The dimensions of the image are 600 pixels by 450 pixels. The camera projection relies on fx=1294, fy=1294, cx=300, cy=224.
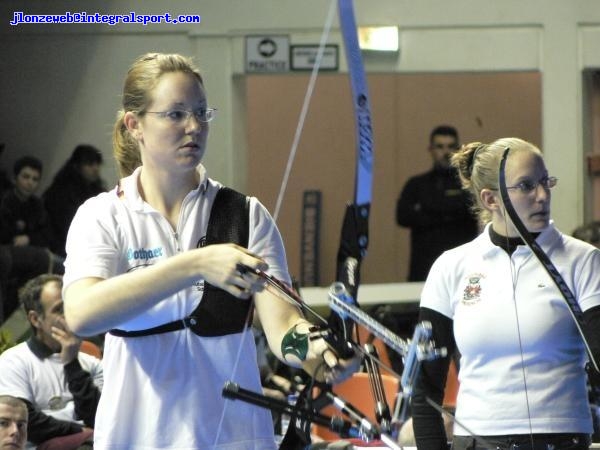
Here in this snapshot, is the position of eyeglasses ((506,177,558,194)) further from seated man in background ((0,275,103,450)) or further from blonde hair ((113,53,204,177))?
seated man in background ((0,275,103,450))

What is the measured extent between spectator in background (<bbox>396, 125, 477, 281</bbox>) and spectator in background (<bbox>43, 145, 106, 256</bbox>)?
5.28ft

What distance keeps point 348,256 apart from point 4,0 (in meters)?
5.69

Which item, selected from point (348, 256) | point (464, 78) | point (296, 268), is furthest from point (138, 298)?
point (464, 78)

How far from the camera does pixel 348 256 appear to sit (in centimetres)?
195


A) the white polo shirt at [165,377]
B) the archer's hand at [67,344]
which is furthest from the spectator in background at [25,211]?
the white polo shirt at [165,377]

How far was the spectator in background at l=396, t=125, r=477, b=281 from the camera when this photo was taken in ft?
21.7

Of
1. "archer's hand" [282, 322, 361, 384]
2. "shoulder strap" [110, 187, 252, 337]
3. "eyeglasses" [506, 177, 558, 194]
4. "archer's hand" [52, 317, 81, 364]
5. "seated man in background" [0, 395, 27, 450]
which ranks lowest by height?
"seated man in background" [0, 395, 27, 450]

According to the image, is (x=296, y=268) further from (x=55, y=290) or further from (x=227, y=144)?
(x=55, y=290)

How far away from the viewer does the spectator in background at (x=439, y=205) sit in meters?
6.60

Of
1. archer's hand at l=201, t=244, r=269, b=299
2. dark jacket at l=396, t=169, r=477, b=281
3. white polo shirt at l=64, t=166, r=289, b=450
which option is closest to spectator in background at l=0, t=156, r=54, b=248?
dark jacket at l=396, t=169, r=477, b=281

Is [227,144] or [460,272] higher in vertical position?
[227,144]

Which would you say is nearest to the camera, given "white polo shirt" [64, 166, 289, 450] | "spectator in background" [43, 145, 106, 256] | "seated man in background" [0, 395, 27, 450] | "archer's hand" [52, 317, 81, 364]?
"white polo shirt" [64, 166, 289, 450]

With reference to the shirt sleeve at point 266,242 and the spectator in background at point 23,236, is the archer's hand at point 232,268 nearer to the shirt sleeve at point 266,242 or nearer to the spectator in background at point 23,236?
the shirt sleeve at point 266,242

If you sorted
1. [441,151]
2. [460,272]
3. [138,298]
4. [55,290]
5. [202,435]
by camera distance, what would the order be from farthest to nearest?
1. [441,151]
2. [55,290]
3. [460,272]
4. [202,435]
5. [138,298]
